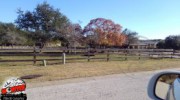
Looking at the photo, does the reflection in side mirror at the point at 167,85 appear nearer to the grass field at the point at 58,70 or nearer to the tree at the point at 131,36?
the grass field at the point at 58,70

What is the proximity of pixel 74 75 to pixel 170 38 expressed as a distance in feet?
184

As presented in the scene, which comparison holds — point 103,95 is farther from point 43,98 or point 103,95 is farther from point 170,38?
point 170,38

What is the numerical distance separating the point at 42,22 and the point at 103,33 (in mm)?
16289

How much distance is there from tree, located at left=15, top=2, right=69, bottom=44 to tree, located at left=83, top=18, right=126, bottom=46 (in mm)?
12198

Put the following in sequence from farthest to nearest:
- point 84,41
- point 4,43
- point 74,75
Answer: point 4,43 → point 84,41 → point 74,75

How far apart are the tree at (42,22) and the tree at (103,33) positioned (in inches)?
480

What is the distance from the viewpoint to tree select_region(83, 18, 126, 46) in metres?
50.6

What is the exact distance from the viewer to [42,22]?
125ft

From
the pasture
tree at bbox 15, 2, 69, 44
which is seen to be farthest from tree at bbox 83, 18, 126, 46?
the pasture

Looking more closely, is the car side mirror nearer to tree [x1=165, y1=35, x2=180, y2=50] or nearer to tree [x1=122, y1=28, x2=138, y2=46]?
tree [x1=165, y1=35, x2=180, y2=50]

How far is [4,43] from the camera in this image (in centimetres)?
6638

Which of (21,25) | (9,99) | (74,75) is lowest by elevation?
(74,75)

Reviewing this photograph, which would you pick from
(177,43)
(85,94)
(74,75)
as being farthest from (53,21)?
(177,43)

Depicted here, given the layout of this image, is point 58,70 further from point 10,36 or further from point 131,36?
point 131,36
